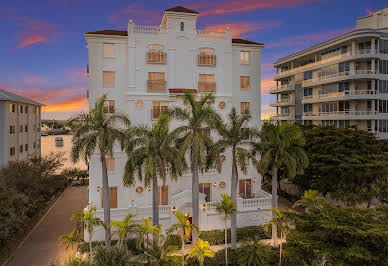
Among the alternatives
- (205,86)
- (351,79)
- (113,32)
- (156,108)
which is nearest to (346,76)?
(351,79)

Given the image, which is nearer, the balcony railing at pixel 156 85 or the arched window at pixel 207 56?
the balcony railing at pixel 156 85

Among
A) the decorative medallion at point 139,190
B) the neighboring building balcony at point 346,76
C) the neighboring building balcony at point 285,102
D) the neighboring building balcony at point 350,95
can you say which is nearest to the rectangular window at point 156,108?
the decorative medallion at point 139,190

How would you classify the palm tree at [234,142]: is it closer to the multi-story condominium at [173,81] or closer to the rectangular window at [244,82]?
the multi-story condominium at [173,81]

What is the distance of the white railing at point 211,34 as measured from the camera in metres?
29.0

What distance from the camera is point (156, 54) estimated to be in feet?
91.2

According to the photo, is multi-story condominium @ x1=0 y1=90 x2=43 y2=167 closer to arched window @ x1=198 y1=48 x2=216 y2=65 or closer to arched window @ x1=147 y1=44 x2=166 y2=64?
arched window @ x1=147 y1=44 x2=166 y2=64

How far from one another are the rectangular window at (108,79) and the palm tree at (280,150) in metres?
15.3

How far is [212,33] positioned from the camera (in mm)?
29219

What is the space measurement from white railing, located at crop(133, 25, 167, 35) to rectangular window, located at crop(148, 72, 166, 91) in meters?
4.11

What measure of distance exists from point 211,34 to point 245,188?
17.0m

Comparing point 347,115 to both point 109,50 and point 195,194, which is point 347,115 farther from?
point 109,50

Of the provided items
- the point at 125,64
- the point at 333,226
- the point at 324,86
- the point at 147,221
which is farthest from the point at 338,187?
the point at 324,86

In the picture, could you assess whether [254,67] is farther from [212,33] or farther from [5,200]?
[5,200]

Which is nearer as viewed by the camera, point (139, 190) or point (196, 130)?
point (196, 130)
